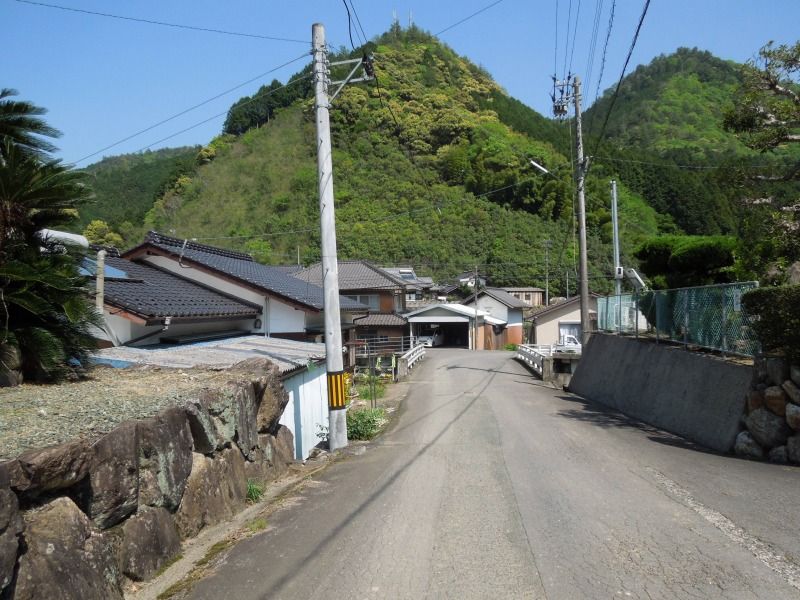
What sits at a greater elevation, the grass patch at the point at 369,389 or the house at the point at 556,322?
the house at the point at 556,322

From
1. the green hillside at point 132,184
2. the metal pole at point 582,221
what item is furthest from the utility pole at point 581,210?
the green hillside at point 132,184

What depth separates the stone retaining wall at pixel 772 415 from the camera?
332 inches

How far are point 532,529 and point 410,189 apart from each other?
71717 millimetres

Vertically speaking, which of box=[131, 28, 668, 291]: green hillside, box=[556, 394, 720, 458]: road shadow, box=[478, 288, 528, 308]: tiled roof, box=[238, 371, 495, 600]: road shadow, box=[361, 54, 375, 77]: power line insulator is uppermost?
box=[131, 28, 668, 291]: green hillside

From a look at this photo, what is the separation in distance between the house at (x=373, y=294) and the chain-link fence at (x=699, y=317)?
2299cm

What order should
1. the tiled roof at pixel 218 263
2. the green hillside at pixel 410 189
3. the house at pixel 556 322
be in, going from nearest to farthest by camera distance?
the tiled roof at pixel 218 263 → the house at pixel 556 322 → the green hillside at pixel 410 189

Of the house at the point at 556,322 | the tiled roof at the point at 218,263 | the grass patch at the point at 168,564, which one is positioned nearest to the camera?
the grass patch at the point at 168,564

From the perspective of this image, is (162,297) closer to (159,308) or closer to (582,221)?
(159,308)

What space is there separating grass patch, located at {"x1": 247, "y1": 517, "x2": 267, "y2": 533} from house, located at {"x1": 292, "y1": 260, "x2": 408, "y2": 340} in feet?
109

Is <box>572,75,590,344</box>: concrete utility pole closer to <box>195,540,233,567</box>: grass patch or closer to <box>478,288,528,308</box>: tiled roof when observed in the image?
<box>195,540,233,567</box>: grass patch

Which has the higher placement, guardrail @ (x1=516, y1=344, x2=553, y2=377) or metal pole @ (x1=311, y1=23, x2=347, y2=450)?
metal pole @ (x1=311, y1=23, x2=347, y2=450)

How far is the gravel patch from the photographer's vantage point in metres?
4.38

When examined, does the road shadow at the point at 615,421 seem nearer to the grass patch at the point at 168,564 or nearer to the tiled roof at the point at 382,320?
the grass patch at the point at 168,564

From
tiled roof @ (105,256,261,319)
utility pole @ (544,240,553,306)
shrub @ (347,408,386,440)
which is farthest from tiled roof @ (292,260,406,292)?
shrub @ (347,408,386,440)
